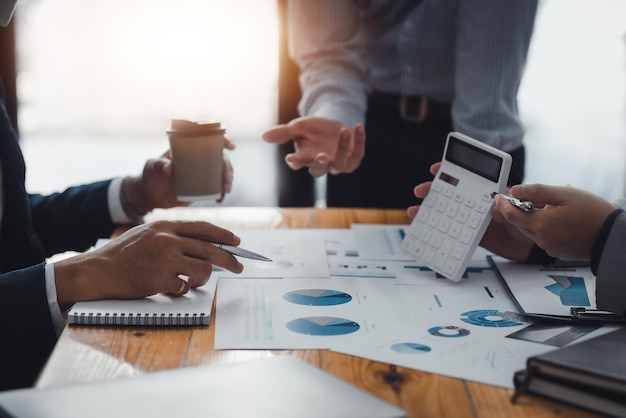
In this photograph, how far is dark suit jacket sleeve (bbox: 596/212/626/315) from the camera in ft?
3.18

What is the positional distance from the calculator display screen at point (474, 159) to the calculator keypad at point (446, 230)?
0.04 metres

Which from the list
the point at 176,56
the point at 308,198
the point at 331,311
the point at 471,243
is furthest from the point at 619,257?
the point at 176,56

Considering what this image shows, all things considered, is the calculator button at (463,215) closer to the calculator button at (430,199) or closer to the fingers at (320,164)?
the calculator button at (430,199)

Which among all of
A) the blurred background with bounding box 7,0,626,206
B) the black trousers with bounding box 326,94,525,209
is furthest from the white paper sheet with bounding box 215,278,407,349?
the blurred background with bounding box 7,0,626,206

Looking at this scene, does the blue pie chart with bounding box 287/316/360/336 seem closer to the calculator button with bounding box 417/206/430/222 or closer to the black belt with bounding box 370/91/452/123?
the calculator button with bounding box 417/206/430/222

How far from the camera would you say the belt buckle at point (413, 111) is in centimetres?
182

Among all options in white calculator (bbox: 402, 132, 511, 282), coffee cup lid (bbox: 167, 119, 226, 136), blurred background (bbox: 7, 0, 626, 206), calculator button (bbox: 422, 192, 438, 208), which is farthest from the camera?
blurred background (bbox: 7, 0, 626, 206)

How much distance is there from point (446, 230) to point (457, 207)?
4 centimetres

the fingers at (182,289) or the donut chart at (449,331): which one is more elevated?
the fingers at (182,289)

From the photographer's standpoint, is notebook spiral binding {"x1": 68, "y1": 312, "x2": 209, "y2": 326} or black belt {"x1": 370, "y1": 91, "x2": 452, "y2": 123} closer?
notebook spiral binding {"x1": 68, "y1": 312, "x2": 209, "y2": 326}

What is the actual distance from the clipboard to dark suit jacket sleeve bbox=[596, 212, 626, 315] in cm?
2

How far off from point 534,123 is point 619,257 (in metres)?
2.43

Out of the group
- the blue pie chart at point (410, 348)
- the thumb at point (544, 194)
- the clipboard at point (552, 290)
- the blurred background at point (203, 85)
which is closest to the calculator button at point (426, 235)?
the clipboard at point (552, 290)

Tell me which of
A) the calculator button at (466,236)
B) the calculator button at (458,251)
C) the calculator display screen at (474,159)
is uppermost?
the calculator display screen at (474,159)
